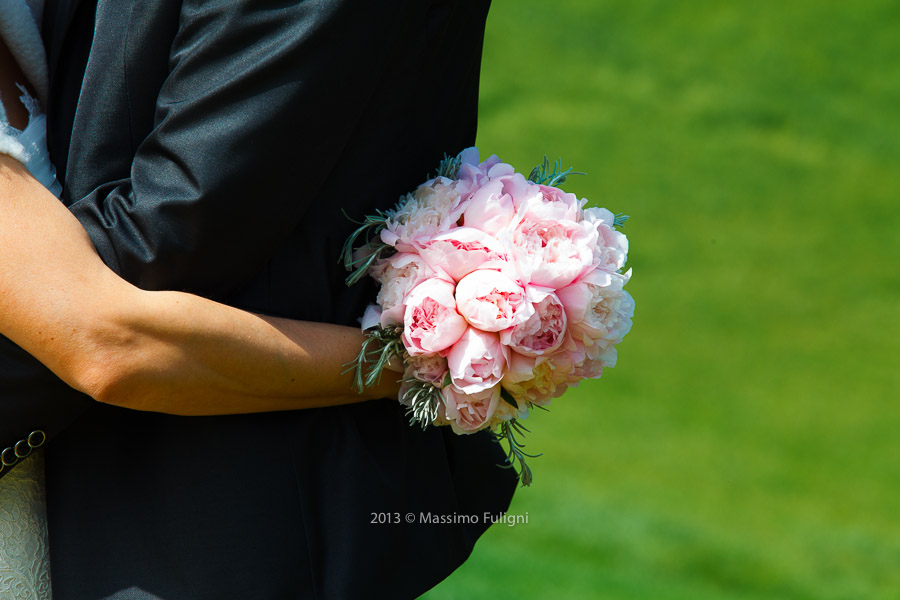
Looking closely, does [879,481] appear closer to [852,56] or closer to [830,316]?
[830,316]

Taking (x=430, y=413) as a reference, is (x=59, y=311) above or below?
below

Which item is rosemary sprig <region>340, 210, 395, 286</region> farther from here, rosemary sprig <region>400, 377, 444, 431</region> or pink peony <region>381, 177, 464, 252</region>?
rosemary sprig <region>400, 377, 444, 431</region>

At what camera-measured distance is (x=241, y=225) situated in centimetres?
134

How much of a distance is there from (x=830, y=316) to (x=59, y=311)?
22.4 ft

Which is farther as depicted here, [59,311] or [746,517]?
[746,517]

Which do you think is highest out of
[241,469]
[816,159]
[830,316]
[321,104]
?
[816,159]

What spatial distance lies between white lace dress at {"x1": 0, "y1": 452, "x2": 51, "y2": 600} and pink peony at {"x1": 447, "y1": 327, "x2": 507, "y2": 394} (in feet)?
2.13

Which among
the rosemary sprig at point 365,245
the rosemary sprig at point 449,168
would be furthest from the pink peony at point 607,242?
the rosemary sprig at point 365,245

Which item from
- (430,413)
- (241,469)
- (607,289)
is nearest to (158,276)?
(241,469)

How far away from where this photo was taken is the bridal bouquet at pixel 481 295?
4.83 ft

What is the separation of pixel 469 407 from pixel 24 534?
2.24 feet

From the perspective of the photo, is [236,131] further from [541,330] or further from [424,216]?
[541,330]

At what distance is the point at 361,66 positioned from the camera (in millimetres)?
1354

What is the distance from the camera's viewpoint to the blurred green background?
5246mm
